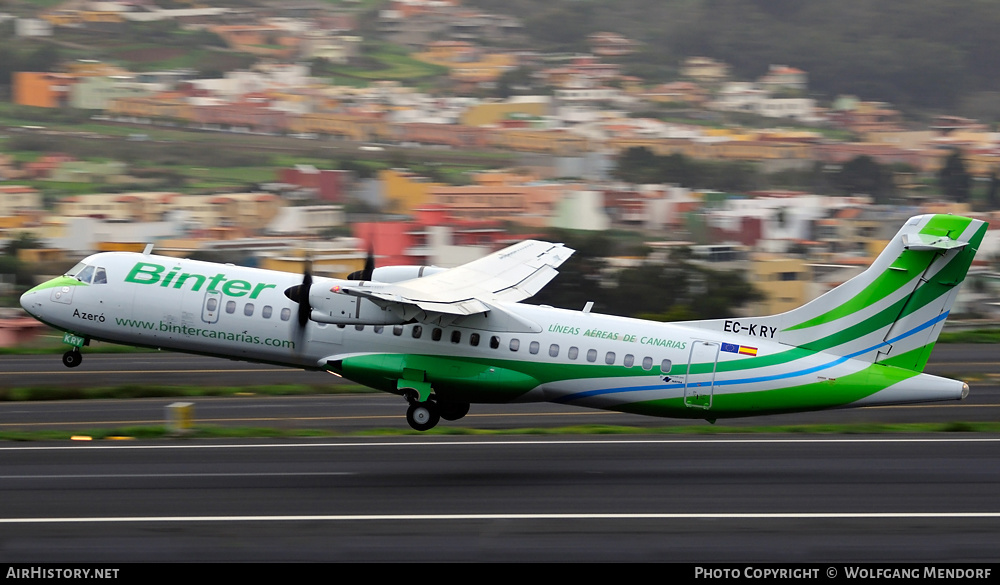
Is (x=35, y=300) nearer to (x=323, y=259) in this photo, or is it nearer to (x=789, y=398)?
(x=789, y=398)

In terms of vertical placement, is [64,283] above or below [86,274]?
below

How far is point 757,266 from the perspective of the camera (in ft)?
290

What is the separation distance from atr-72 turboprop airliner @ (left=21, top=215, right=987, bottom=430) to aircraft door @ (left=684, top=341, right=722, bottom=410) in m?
0.03

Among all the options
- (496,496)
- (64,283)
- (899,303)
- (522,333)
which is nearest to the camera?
(496,496)

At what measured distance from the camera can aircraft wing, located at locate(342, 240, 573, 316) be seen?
77.5ft

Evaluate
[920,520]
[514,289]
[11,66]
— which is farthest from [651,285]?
[11,66]

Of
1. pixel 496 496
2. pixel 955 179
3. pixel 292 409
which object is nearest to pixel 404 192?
pixel 955 179

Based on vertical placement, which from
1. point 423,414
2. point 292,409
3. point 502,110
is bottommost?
point 292,409

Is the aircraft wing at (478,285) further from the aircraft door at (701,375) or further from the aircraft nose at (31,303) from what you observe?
A: the aircraft nose at (31,303)

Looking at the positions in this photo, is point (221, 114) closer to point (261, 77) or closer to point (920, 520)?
point (261, 77)

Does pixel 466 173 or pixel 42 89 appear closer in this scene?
pixel 466 173

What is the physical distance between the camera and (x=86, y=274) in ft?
93.4

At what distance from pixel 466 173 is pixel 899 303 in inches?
5117
